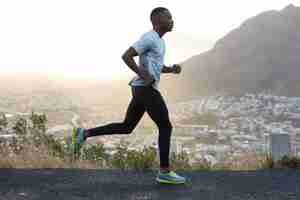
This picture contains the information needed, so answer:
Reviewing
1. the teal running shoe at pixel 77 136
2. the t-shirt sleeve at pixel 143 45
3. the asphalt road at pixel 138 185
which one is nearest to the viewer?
the asphalt road at pixel 138 185

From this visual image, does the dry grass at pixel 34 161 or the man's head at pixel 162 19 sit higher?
the man's head at pixel 162 19

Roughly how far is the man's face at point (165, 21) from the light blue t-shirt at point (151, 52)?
127mm

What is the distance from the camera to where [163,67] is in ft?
17.5

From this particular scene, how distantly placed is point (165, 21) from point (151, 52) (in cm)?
38

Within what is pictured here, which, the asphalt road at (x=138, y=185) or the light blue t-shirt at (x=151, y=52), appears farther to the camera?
the light blue t-shirt at (x=151, y=52)

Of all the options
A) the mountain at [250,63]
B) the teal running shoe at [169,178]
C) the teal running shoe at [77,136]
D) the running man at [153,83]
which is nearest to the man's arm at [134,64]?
the running man at [153,83]

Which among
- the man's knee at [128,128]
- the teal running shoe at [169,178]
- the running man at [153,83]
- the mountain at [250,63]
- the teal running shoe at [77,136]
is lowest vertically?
the teal running shoe at [169,178]

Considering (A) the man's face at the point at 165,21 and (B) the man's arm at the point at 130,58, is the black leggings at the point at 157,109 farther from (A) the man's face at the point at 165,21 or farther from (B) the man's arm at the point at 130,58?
(A) the man's face at the point at 165,21

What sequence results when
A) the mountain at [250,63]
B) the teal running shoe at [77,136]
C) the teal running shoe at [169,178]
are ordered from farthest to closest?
the mountain at [250,63] → the teal running shoe at [77,136] → the teal running shoe at [169,178]

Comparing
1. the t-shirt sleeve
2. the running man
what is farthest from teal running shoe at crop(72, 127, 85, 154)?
the t-shirt sleeve

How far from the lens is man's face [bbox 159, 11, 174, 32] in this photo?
502 cm

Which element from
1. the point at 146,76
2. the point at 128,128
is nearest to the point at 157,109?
the point at 146,76

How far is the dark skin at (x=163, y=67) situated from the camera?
4.83 metres

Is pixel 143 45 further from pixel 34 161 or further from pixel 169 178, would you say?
pixel 34 161
